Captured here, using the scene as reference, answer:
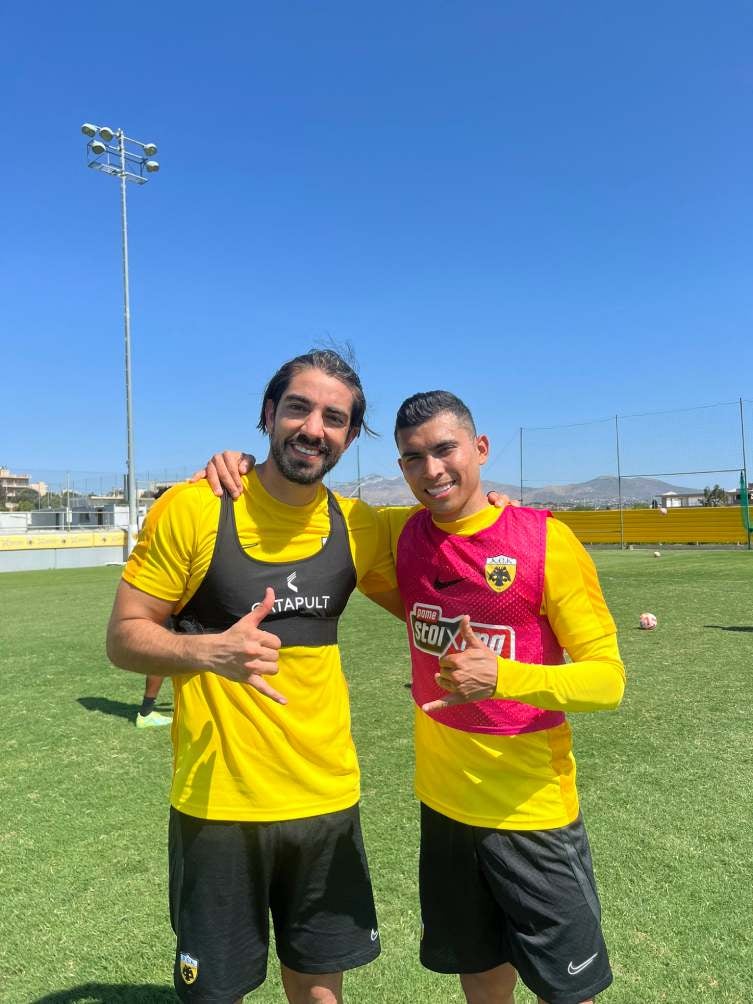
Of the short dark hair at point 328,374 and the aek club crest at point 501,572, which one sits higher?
the short dark hair at point 328,374

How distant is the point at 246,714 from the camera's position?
2088mm

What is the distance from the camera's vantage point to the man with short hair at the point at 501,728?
1980mm

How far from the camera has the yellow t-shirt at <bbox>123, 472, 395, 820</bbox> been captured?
2.05m

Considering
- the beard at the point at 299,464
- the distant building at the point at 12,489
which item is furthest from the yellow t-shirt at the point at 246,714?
the distant building at the point at 12,489

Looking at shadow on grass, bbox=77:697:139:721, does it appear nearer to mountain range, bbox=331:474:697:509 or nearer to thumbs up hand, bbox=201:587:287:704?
thumbs up hand, bbox=201:587:287:704

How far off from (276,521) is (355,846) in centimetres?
104

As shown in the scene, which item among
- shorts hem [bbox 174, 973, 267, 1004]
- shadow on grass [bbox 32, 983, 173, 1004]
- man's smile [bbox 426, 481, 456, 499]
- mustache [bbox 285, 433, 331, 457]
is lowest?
shadow on grass [bbox 32, 983, 173, 1004]

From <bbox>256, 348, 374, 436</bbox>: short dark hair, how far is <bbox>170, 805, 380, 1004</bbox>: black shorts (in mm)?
1305

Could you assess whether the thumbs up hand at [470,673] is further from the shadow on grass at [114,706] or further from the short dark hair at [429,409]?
the shadow on grass at [114,706]

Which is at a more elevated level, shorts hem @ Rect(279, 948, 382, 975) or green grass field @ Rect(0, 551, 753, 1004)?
shorts hem @ Rect(279, 948, 382, 975)

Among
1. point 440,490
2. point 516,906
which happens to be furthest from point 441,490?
point 516,906

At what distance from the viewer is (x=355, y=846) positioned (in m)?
2.17

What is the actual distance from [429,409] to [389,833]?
2666 millimetres

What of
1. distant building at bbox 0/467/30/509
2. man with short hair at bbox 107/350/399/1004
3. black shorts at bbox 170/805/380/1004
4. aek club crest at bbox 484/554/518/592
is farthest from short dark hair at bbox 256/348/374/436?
distant building at bbox 0/467/30/509
